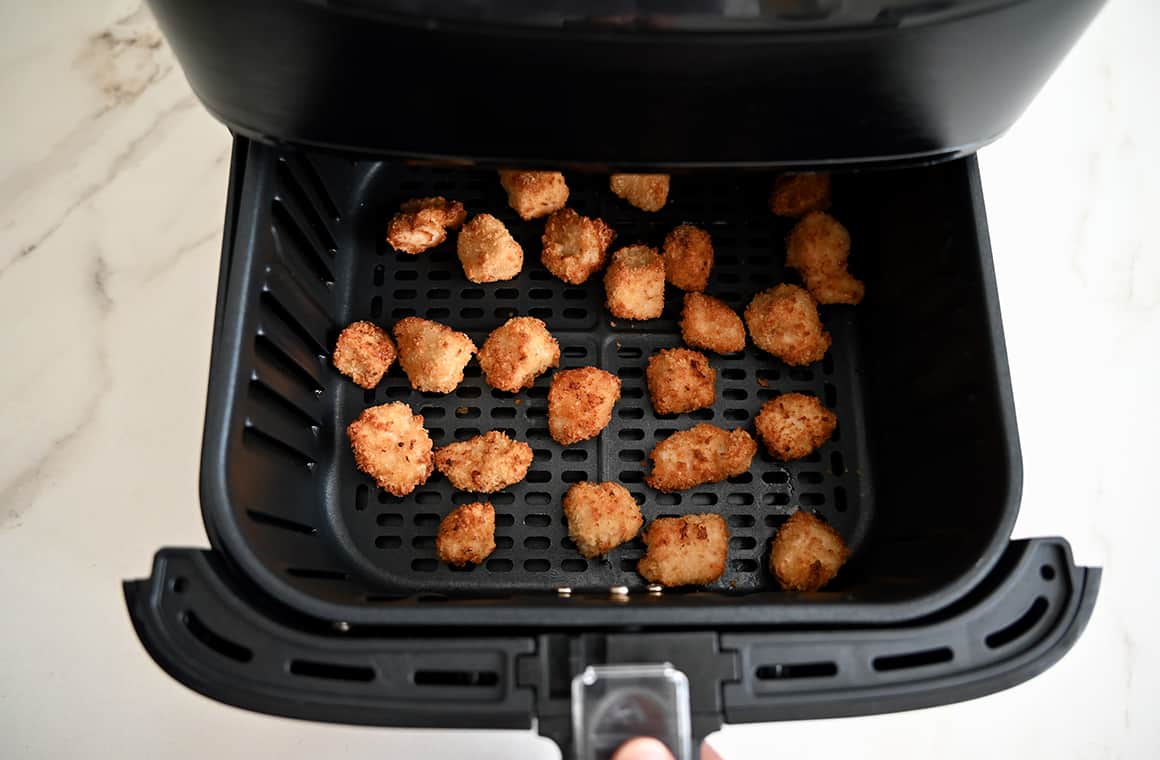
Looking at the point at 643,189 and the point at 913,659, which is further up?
the point at 643,189

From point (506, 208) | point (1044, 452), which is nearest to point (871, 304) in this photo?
point (1044, 452)

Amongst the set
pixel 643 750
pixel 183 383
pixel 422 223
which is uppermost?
pixel 422 223

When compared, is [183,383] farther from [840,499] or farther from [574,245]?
[840,499]

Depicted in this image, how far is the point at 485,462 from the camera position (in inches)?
32.8

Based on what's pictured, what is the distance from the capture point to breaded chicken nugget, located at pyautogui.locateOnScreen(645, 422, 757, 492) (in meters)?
0.84

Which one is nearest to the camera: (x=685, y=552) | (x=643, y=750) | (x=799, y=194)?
(x=643, y=750)

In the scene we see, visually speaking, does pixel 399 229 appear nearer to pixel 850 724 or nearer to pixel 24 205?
pixel 24 205

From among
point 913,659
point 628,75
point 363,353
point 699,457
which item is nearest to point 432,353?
point 363,353

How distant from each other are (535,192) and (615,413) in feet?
0.79

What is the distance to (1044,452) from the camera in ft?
3.23

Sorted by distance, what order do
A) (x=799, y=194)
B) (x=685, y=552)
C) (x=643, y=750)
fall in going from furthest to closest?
(x=799, y=194) → (x=685, y=552) → (x=643, y=750)

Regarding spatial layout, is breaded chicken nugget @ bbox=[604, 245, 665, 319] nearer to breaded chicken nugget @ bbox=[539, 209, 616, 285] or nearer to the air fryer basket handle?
breaded chicken nugget @ bbox=[539, 209, 616, 285]

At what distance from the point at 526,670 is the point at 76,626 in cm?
61

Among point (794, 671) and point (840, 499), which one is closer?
point (794, 671)
